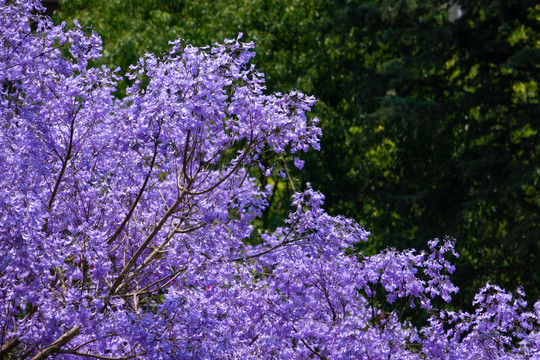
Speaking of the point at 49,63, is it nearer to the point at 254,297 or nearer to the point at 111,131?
the point at 111,131

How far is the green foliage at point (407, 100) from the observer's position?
12.7m

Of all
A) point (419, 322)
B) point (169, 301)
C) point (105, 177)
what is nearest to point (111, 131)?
point (105, 177)

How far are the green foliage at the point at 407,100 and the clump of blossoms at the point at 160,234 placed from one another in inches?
233

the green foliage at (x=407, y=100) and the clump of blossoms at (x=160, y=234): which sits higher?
the green foliage at (x=407, y=100)

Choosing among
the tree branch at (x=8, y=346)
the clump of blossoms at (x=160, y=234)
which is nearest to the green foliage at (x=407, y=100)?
the clump of blossoms at (x=160, y=234)

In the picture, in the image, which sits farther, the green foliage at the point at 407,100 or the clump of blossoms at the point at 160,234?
the green foliage at the point at 407,100

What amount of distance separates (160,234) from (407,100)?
728cm

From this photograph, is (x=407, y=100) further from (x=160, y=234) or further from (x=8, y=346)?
(x=8, y=346)

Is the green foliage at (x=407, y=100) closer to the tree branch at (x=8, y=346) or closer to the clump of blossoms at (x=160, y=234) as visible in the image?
the clump of blossoms at (x=160, y=234)

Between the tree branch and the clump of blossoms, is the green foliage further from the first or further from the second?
the tree branch

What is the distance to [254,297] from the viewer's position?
6379 mm

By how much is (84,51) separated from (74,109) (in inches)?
18.3

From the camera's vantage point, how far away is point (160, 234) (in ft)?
21.2

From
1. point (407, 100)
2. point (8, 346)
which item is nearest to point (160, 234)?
point (8, 346)
